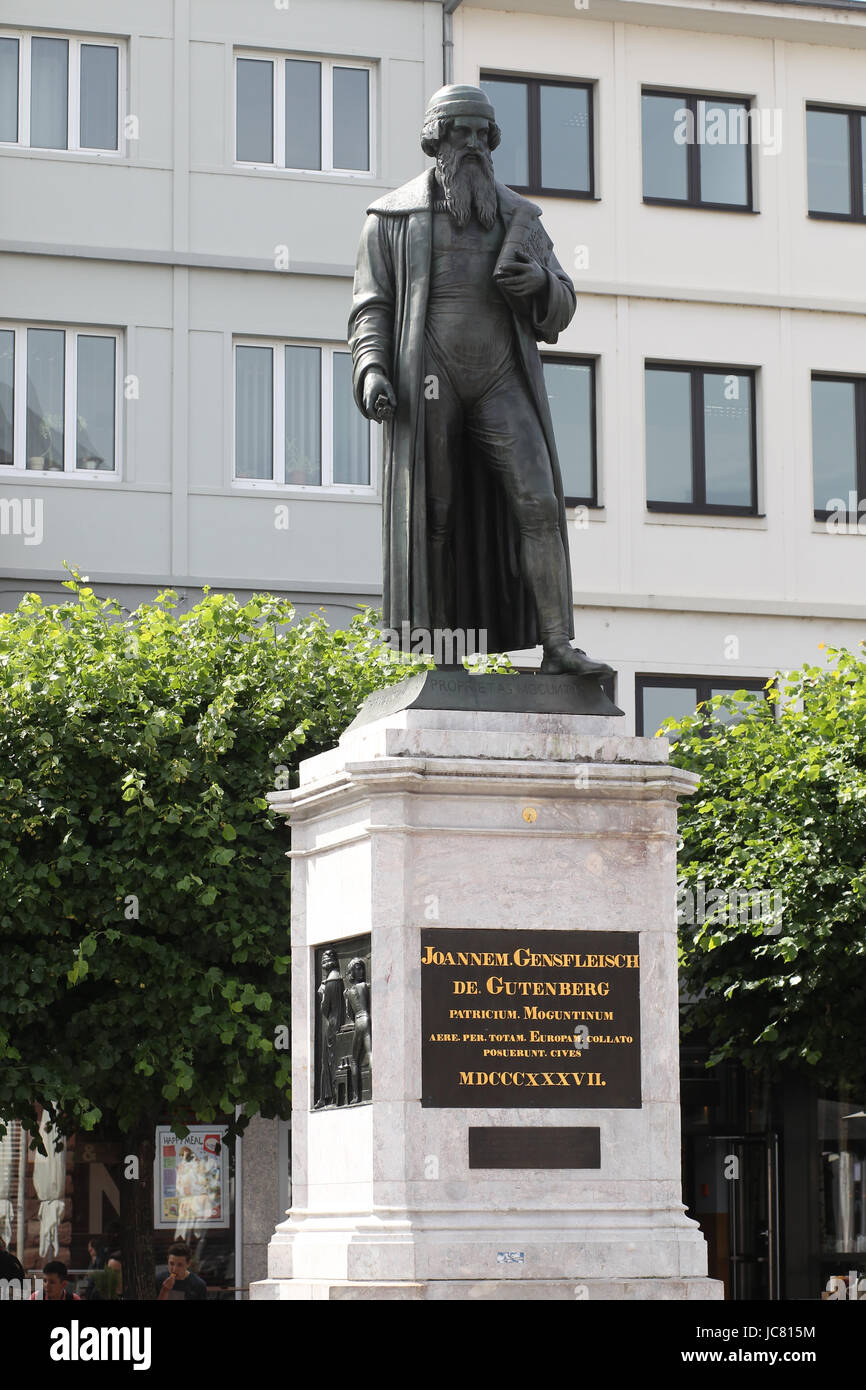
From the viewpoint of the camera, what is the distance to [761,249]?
31.6 meters

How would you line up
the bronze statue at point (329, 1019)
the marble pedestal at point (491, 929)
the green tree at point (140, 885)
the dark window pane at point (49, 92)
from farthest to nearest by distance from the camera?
1. the dark window pane at point (49, 92)
2. the green tree at point (140, 885)
3. the bronze statue at point (329, 1019)
4. the marble pedestal at point (491, 929)

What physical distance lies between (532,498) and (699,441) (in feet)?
64.0

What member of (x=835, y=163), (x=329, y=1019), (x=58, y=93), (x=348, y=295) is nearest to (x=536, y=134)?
(x=348, y=295)

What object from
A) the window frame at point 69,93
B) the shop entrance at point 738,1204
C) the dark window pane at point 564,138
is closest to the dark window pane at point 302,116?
the window frame at point 69,93

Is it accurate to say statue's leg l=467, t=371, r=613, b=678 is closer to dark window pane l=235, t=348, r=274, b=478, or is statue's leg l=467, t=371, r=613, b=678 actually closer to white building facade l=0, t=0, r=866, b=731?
white building facade l=0, t=0, r=866, b=731

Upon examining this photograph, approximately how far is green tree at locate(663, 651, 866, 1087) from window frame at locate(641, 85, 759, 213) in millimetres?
8349

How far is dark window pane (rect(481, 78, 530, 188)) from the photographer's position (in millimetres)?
30625

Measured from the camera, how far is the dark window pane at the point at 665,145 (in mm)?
31500

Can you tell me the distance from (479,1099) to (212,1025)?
1022 centimetres

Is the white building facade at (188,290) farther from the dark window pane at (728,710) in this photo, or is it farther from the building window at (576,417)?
the dark window pane at (728,710)

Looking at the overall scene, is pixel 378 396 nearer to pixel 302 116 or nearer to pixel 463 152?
pixel 463 152

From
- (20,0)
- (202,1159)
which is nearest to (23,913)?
(202,1159)

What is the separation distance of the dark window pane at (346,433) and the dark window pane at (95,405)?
2732mm
